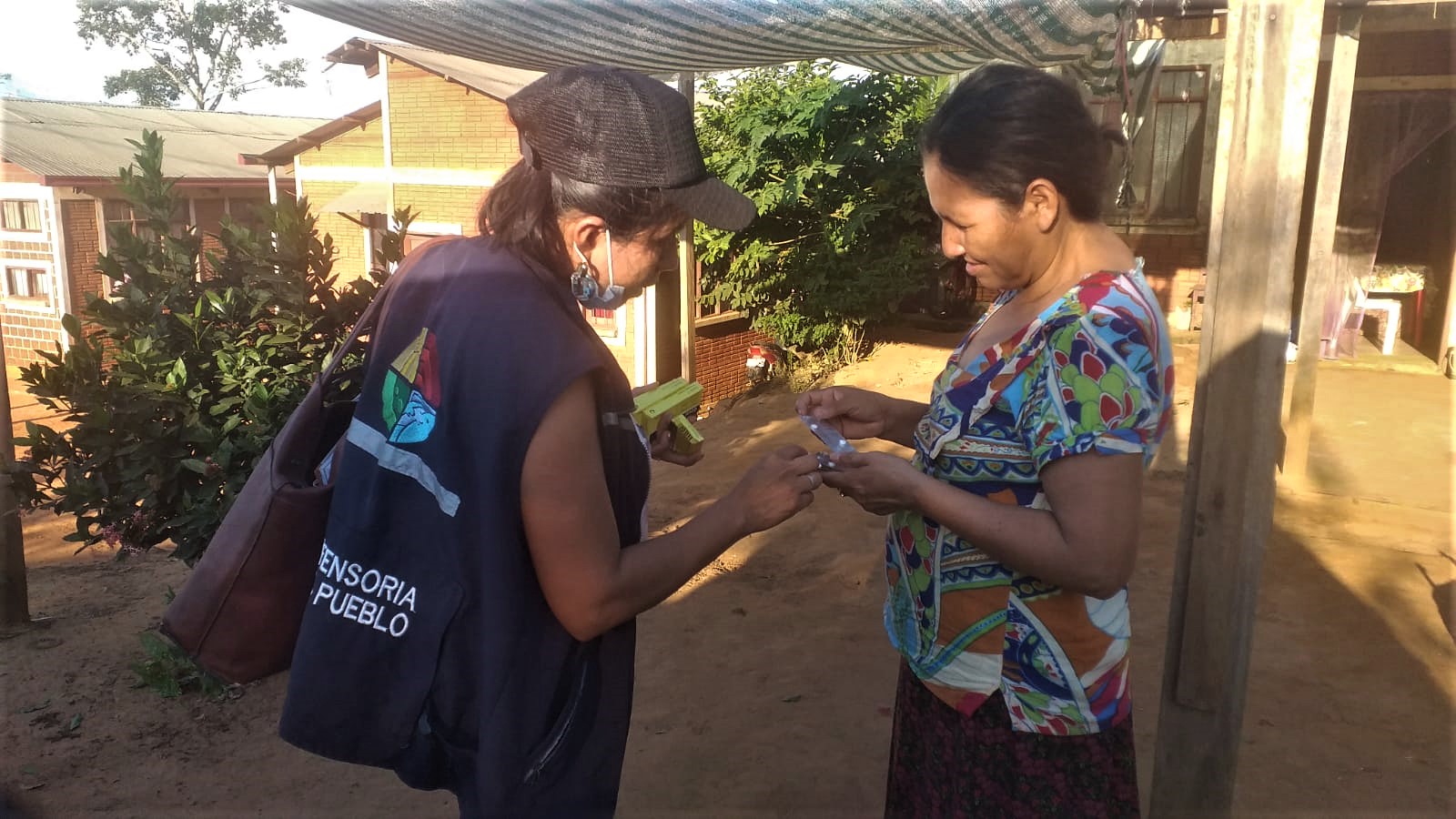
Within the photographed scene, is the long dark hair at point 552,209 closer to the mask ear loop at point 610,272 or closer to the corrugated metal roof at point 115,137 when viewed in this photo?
the mask ear loop at point 610,272

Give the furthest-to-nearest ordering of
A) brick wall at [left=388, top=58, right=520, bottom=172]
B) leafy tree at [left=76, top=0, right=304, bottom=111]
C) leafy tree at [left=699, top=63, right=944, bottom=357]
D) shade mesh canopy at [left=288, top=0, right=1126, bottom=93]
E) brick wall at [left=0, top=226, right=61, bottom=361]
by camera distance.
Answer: leafy tree at [left=76, top=0, right=304, bottom=111] → brick wall at [left=0, top=226, right=61, bottom=361] → brick wall at [left=388, top=58, right=520, bottom=172] → leafy tree at [left=699, top=63, right=944, bottom=357] → shade mesh canopy at [left=288, top=0, right=1126, bottom=93]

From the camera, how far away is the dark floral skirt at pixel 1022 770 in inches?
66.1

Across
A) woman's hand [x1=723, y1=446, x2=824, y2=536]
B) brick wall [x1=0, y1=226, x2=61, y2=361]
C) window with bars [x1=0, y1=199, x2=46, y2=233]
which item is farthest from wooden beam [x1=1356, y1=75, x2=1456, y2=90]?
window with bars [x1=0, y1=199, x2=46, y2=233]

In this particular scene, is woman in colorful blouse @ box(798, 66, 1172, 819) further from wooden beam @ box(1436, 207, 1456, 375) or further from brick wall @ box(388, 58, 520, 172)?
brick wall @ box(388, 58, 520, 172)

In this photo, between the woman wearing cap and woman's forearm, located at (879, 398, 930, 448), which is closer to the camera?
the woman wearing cap

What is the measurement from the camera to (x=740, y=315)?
1102cm

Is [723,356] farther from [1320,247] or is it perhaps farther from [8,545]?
[8,545]

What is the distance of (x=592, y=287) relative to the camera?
1579mm

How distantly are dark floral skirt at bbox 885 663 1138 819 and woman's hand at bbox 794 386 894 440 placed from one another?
1.97 ft

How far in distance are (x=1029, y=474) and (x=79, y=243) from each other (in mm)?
19606

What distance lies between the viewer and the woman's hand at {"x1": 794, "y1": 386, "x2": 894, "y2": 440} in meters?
2.15

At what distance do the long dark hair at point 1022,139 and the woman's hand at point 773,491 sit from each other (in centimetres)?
55

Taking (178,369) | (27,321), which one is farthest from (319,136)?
(178,369)

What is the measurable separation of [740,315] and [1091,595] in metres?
9.58
